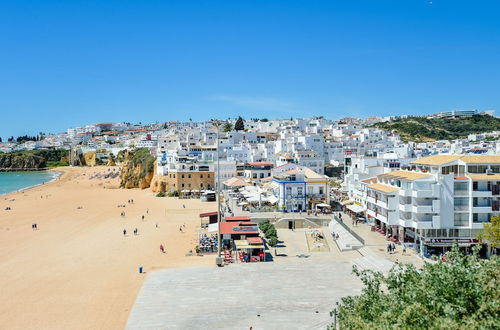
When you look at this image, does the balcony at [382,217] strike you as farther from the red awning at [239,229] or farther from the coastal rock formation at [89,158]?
the coastal rock formation at [89,158]

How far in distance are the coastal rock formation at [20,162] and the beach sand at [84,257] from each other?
110869 millimetres

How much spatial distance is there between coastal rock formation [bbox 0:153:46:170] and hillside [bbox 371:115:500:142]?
130 meters

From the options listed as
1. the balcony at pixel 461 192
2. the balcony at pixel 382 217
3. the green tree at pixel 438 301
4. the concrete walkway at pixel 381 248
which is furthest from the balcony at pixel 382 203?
the green tree at pixel 438 301

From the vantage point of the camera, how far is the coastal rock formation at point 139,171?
85000 mm

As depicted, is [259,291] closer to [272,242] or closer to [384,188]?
[272,242]

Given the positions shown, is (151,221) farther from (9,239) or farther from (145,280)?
(145,280)

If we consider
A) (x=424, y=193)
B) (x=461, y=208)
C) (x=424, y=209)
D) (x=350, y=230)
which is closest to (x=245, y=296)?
(x=424, y=209)

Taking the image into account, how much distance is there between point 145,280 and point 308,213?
23077mm

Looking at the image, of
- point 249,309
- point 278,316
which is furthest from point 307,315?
point 249,309

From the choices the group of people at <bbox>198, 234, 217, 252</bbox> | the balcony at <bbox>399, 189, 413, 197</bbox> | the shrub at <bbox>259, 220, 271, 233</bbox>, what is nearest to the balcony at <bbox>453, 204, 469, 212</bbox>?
the balcony at <bbox>399, 189, 413, 197</bbox>

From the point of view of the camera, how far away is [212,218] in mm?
41125

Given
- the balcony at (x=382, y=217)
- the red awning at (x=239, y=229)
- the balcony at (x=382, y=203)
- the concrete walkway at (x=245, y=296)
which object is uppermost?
the balcony at (x=382, y=203)

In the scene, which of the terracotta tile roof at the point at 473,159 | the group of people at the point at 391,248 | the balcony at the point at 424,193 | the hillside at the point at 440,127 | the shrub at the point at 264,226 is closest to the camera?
the group of people at the point at 391,248

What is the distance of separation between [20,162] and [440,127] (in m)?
159
